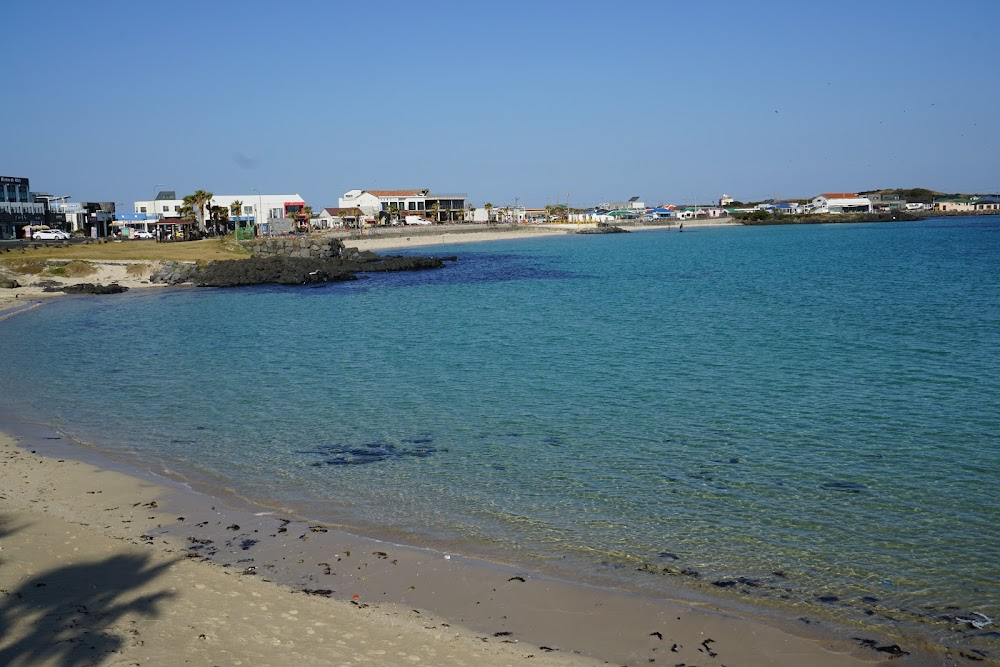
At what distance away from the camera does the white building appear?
13275cm

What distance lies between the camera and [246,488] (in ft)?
43.9

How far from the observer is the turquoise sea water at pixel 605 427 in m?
10.8

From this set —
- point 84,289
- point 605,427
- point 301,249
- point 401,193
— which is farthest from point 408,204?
point 605,427

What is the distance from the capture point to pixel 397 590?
30.4 feet

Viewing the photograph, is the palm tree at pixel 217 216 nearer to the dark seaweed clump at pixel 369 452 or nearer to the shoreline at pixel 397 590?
the dark seaweed clump at pixel 369 452

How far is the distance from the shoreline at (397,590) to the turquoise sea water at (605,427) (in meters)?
0.76

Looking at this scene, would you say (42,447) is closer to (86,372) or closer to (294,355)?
(86,372)

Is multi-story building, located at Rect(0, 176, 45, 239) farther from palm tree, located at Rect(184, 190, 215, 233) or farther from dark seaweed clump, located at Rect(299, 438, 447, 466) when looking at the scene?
dark seaweed clump, located at Rect(299, 438, 447, 466)

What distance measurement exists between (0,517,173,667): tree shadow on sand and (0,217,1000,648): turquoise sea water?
3251 millimetres

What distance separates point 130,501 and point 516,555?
6061 mm

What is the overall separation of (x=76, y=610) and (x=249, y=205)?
13768cm

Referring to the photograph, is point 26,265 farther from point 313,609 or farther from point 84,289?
point 313,609

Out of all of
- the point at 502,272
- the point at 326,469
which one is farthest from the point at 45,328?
the point at 502,272

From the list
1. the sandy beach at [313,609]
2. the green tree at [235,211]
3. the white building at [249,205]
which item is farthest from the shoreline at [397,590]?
the white building at [249,205]
